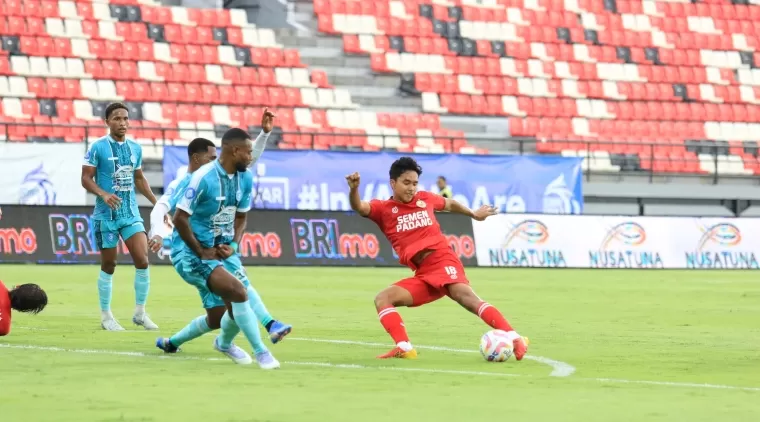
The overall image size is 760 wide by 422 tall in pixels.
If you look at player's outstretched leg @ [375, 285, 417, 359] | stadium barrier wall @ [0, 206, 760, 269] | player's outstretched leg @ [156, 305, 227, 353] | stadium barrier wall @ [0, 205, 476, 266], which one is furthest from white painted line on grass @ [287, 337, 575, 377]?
stadium barrier wall @ [0, 206, 760, 269]

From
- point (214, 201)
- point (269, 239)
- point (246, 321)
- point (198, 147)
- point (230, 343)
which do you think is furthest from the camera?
point (269, 239)

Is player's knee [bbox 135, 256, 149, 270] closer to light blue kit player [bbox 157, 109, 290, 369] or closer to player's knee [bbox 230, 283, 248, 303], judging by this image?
light blue kit player [bbox 157, 109, 290, 369]

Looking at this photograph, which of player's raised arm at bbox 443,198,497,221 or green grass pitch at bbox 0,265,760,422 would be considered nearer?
green grass pitch at bbox 0,265,760,422

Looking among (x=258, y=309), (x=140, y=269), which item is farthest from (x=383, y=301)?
(x=140, y=269)

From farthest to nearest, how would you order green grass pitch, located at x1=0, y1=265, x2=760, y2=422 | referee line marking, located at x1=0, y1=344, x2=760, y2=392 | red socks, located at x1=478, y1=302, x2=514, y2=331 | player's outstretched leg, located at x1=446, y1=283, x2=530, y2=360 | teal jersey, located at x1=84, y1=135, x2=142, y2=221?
1. teal jersey, located at x1=84, y1=135, x2=142, y2=221
2. red socks, located at x1=478, y1=302, x2=514, y2=331
3. player's outstretched leg, located at x1=446, y1=283, x2=530, y2=360
4. referee line marking, located at x1=0, y1=344, x2=760, y2=392
5. green grass pitch, located at x1=0, y1=265, x2=760, y2=422

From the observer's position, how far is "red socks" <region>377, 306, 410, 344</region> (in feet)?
37.1

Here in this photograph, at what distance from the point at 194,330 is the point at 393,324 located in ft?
5.22

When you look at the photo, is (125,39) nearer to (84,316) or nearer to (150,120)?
(150,120)

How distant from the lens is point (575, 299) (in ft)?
68.0

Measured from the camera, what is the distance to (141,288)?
46.8 ft

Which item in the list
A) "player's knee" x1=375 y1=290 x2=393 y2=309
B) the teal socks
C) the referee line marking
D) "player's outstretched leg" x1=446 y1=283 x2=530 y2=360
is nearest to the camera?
the referee line marking

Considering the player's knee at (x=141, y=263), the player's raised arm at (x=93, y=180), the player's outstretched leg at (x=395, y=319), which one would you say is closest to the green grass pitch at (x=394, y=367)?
the player's outstretched leg at (x=395, y=319)

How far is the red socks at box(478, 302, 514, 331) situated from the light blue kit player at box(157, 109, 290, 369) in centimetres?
188

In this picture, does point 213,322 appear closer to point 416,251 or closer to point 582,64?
point 416,251
